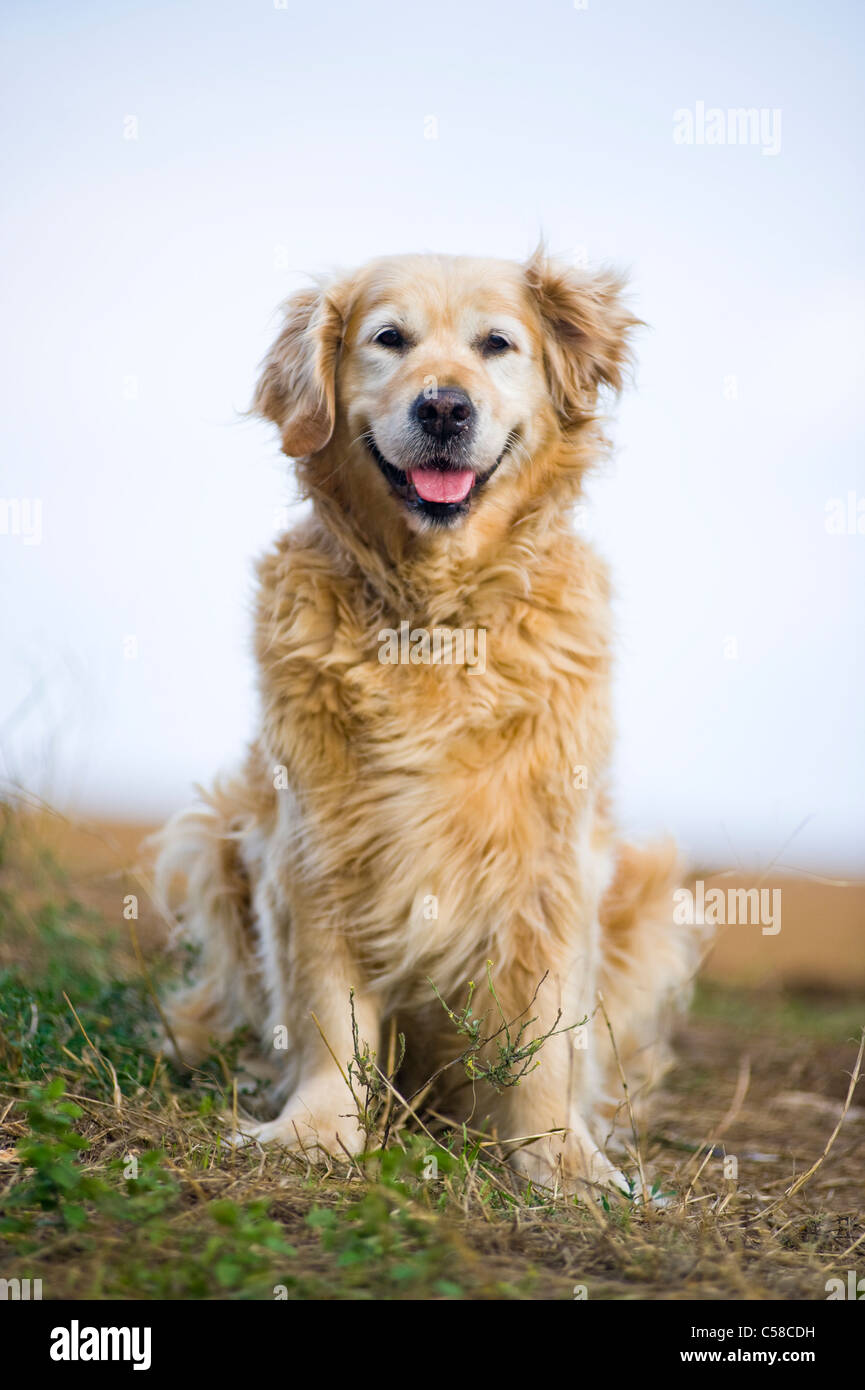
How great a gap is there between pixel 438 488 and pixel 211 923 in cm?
158

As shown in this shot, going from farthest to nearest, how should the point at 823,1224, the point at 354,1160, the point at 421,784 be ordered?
1. the point at 421,784
2. the point at 823,1224
3. the point at 354,1160

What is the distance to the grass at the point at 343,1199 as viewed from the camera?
5.93 feet

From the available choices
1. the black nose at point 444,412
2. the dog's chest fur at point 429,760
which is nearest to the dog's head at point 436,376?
the black nose at point 444,412

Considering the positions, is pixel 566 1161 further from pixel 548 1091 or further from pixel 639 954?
pixel 639 954

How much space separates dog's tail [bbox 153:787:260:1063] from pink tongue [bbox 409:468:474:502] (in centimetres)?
117

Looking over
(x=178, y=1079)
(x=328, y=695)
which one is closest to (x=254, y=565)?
(x=328, y=695)

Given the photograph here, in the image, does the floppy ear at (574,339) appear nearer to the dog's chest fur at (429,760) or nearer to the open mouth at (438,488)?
the open mouth at (438,488)

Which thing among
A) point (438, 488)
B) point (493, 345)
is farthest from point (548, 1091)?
point (493, 345)

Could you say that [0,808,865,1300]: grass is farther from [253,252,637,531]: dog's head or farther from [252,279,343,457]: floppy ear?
[252,279,343,457]: floppy ear

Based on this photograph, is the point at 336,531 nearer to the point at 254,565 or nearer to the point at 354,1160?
the point at 254,565

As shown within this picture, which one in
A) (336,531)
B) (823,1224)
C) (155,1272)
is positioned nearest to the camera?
(155,1272)

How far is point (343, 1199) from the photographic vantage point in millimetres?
2234

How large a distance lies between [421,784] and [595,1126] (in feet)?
Answer: 3.80
